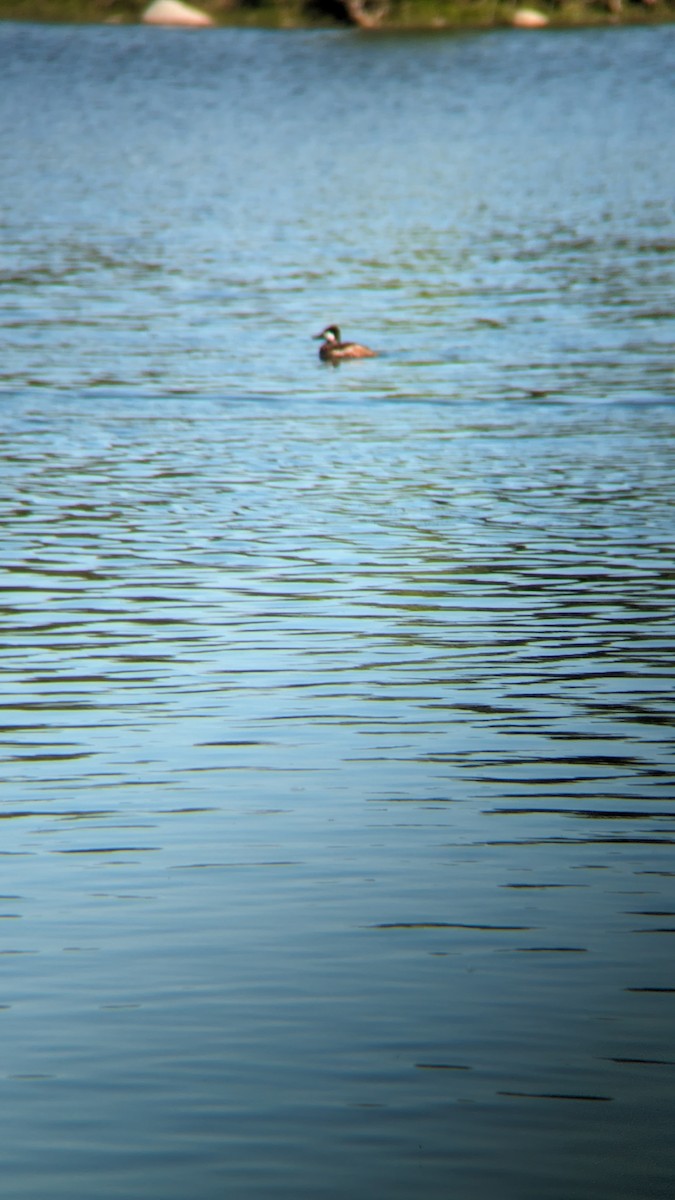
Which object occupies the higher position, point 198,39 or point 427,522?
point 198,39

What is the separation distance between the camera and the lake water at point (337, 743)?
Result: 7.04m

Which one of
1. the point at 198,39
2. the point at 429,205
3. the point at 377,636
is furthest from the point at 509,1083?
the point at 198,39

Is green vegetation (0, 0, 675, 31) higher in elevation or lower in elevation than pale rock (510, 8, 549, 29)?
higher

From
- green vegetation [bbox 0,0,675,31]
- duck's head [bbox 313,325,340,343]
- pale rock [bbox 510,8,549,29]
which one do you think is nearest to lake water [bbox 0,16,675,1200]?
duck's head [bbox 313,325,340,343]

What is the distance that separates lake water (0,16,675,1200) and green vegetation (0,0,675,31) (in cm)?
5656

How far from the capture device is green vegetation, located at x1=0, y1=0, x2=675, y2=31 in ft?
280

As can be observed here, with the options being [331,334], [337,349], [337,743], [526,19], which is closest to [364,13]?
[526,19]

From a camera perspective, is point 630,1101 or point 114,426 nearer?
point 630,1101

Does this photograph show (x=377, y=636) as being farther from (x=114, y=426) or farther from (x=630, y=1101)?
(x=114, y=426)

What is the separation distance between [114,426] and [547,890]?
1424 cm

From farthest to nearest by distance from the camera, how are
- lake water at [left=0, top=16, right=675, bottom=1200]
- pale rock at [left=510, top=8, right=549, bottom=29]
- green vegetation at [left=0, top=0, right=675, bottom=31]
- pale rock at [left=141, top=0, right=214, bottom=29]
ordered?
1. pale rock at [left=510, top=8, right=549, bottom=29]
2. pale rock at [left=141, top=0, right=214, bottom=29]
3. green vegetation at [left=0, top=0, right=675, bottom=31]
4. lake water at [left=0, top=16, right=675, bottom=1200]

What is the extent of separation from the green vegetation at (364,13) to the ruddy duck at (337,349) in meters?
62.7

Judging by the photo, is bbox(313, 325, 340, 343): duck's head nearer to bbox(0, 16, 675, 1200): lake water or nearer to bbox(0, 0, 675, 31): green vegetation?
bbox(0, 16, 675, 1200): lake water

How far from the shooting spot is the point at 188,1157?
6730mm
